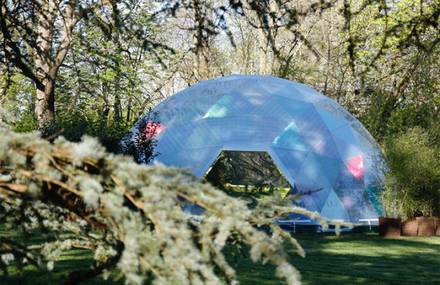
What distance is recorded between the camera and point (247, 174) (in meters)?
12.2

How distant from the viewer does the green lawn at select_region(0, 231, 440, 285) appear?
6090mm

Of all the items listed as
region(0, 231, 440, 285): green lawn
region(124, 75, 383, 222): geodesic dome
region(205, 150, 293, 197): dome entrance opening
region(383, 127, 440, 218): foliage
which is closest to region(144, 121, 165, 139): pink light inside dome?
region(124, 75, 383, 222): geodesic dome

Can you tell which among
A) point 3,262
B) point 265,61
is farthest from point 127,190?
point 265,61

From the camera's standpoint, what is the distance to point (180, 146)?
40.6 ft

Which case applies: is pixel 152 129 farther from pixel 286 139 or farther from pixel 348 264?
pixel 348 264

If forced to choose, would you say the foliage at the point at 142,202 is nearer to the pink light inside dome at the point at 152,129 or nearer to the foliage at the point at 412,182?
the foliage at the point at 412,182

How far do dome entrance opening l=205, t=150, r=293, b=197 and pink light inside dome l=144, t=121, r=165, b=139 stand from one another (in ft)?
4.63

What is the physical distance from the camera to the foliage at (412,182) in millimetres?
11312

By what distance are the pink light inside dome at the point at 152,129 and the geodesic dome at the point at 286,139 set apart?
32 millimetres

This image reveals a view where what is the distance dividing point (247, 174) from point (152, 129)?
209 cm

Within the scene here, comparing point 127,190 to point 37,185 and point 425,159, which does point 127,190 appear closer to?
point 37,185

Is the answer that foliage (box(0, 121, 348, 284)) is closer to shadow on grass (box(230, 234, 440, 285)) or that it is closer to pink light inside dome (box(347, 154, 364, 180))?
shadow on grass (box(230, 234, 440, 285))

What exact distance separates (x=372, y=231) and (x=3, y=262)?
10501 millimetres

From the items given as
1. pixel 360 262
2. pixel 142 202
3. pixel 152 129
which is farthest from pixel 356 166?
pixel 142 202
